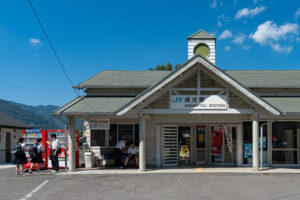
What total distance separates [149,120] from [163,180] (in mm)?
4256

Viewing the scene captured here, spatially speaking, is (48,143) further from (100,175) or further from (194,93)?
(194,93)

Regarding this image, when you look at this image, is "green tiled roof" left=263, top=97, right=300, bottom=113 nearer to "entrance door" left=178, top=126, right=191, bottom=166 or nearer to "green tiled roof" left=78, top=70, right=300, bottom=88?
"green tiled roof" left=78, top=70, right=300, bottom=88

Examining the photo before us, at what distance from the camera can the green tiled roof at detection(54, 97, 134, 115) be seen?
41.7ft

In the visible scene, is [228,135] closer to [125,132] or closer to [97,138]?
[125,132]

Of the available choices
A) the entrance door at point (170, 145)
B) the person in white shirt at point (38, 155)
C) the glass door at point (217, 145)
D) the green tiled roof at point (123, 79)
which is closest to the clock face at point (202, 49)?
the green tiled roof at point (123, 79)

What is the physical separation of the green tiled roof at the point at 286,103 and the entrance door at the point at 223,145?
2.35 m

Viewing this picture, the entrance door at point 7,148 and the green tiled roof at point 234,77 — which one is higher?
the green tiled roof at point 234,77

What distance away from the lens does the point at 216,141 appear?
14.4 m

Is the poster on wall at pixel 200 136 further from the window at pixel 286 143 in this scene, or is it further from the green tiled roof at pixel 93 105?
the green tiled roof at pixel 93 105

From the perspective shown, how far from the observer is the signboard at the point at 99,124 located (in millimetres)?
13883

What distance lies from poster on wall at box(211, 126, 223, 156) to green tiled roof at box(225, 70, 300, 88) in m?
2.92

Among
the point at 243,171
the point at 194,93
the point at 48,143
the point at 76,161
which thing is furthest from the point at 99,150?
the point at 243,171

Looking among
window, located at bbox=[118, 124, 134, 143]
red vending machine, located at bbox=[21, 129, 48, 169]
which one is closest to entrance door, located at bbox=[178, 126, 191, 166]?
window, located at bbox=[118, 124, 134, 143]

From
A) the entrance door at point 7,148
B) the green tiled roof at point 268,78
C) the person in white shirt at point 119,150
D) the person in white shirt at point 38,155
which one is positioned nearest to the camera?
the person in white shirt at point 38,155
